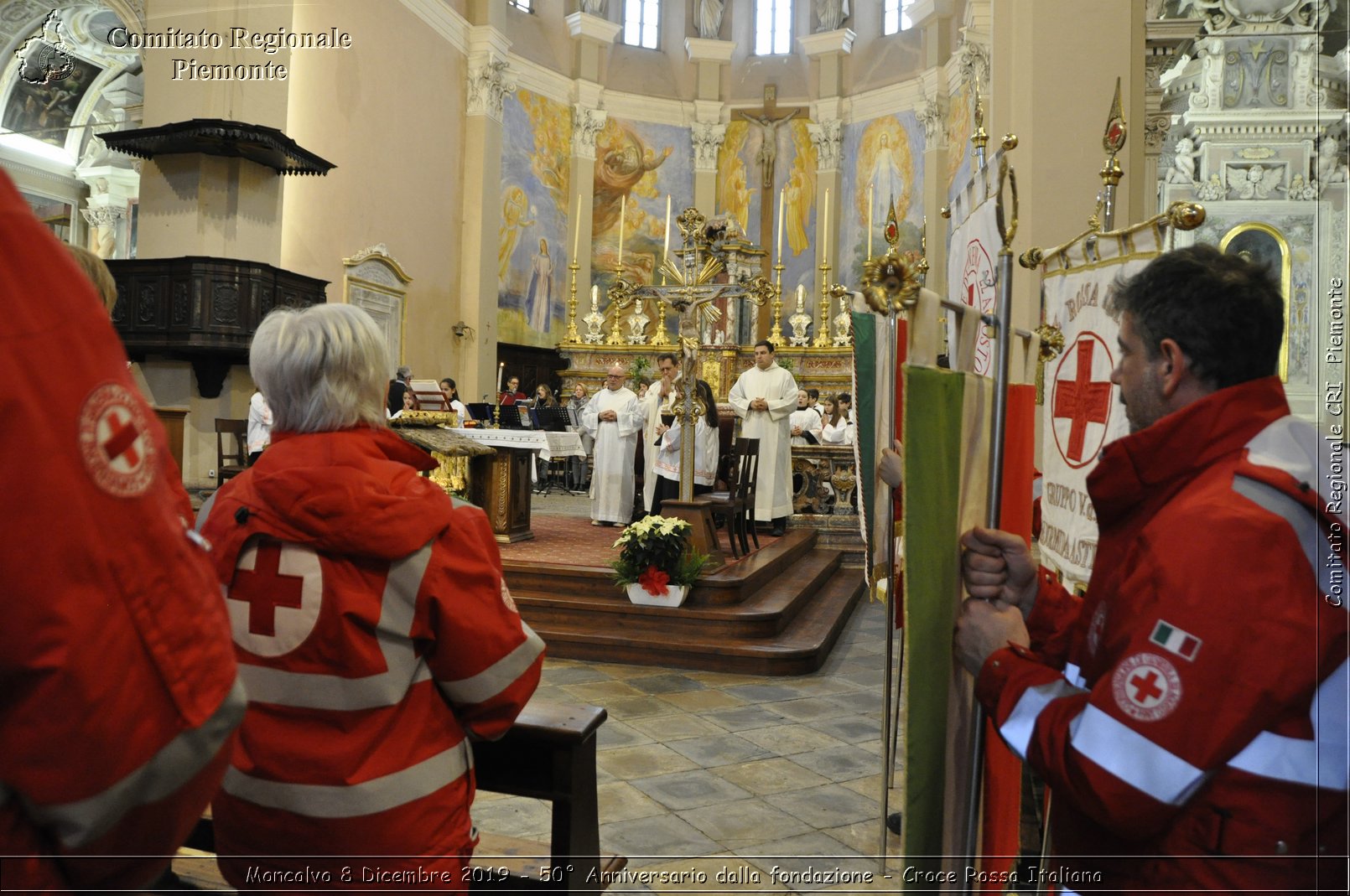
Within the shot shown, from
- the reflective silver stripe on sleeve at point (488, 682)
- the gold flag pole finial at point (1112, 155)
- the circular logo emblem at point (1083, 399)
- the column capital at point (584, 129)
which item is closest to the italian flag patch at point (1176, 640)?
the reflective silver stripe on sleeve at point (488, 682)

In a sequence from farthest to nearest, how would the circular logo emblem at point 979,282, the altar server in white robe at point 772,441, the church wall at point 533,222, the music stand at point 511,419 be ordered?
the church wall at point 533,222
the music stand at point 511,419
the altar server in white robe at point 772,441
the circular logo emblem at point 979,282

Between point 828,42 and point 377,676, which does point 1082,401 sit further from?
point 828,42

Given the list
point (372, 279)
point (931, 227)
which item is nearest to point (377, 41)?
point (372, 279)

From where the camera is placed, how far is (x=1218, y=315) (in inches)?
55.8

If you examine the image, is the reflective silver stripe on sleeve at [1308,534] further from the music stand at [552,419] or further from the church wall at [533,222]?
the church wall at [533,222]

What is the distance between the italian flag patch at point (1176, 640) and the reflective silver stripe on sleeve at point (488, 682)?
40.7 inches

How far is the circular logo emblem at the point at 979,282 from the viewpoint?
8.73 ft

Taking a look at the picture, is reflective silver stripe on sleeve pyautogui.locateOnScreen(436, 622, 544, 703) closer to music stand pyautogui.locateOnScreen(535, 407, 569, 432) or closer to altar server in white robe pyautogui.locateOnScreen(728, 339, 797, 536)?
altar server in white robe pyautogui.locateOnScreen(728, 339, 797, 536)

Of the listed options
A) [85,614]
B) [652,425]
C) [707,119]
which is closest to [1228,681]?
[85,614]

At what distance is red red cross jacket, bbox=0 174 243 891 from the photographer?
783mm

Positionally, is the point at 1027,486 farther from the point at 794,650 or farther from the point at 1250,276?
the point at 794,650

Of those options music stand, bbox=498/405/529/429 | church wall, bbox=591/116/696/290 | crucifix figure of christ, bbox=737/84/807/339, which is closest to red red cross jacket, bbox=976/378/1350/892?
music stand, bbox=498/405/529/429

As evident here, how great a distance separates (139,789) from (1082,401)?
9.33 feet

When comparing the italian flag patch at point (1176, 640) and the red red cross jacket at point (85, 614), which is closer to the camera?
the red red cross jacket at point (85, 614)
